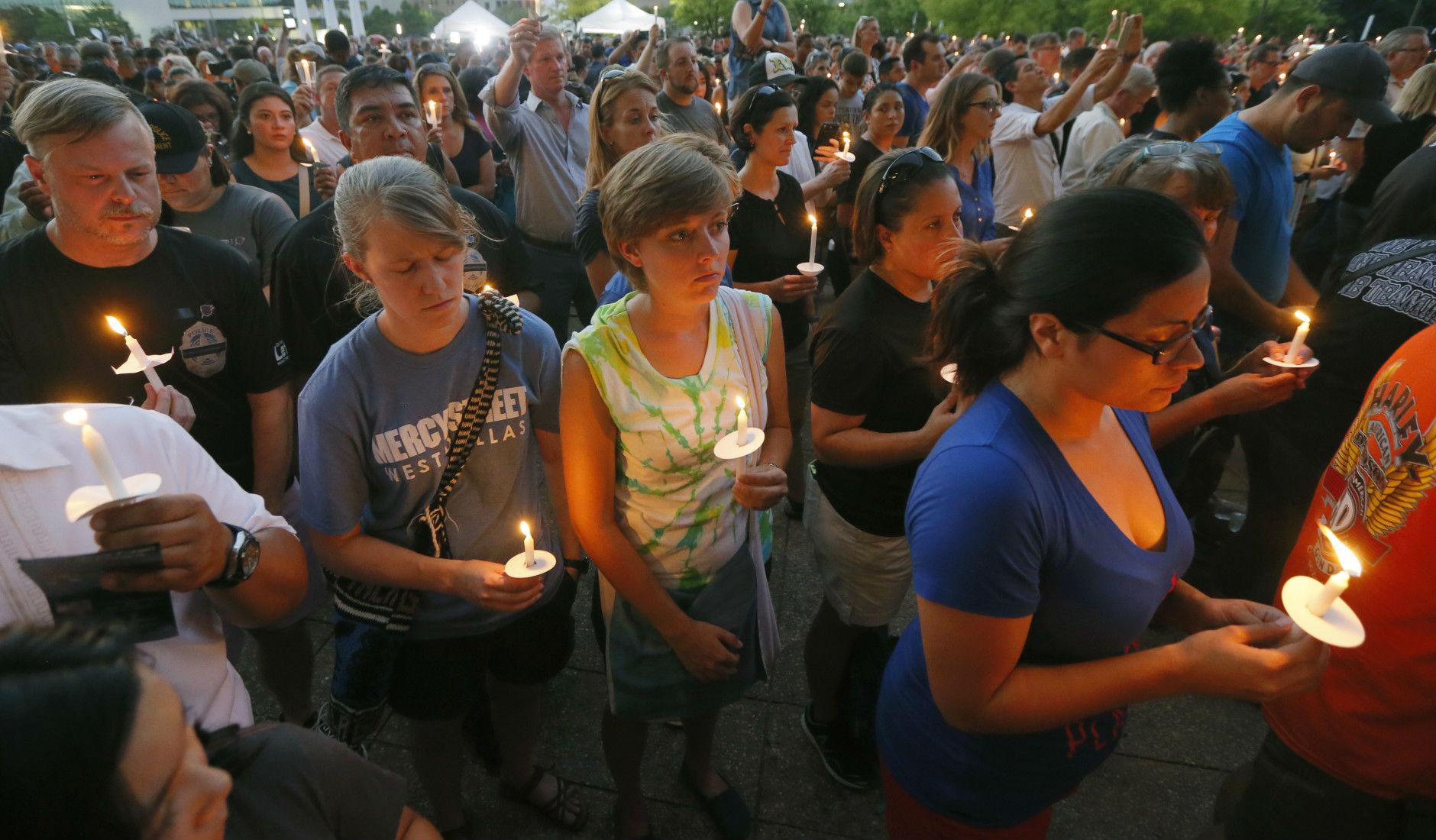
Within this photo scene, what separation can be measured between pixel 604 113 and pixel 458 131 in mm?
2471

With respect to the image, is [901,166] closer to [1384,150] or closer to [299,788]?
[299,788]

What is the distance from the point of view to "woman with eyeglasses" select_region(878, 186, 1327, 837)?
1349mm

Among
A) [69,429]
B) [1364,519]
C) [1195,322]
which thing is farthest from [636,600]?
[1364,519]

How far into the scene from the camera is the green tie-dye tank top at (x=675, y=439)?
1.99 m

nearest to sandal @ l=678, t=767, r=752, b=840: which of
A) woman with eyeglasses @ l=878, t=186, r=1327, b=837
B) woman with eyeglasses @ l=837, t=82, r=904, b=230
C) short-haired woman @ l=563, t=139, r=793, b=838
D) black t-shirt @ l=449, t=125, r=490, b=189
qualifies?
short-haired woman @ l=563, t=139, r=793, b=838

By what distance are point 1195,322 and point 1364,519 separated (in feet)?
1.94

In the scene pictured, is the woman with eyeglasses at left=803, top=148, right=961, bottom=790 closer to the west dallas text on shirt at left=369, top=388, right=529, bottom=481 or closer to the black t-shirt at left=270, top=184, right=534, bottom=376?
the west dallas text on shirt at left=369, top=388, right=529, bottom=481

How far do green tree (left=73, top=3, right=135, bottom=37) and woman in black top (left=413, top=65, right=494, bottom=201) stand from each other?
34960 mm

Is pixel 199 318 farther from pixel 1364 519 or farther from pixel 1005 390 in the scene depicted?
pixel 1364 519

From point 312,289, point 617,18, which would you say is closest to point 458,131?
point 312,289

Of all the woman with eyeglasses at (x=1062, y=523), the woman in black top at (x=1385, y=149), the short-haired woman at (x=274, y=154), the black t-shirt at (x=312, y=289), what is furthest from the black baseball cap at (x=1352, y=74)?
the short-haired woman at (x=274, y=154)

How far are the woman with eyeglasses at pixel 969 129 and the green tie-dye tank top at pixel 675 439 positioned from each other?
2672mm

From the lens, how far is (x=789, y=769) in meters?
2.87

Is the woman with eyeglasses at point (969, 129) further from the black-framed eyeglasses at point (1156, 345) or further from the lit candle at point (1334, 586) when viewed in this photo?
the lit candle at point (1334, 586)
